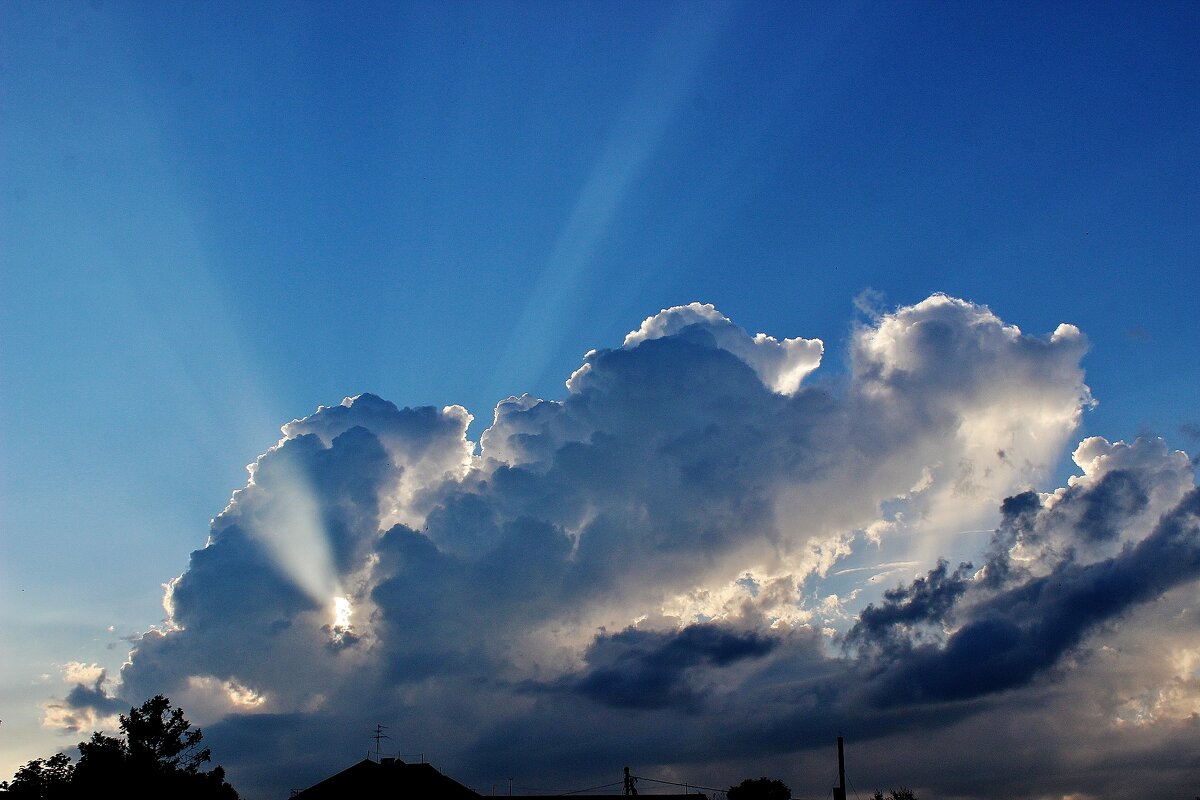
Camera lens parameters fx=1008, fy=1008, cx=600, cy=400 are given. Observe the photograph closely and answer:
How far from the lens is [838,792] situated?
80.6 meters

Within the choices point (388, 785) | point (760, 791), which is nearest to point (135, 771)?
point (388, 785)

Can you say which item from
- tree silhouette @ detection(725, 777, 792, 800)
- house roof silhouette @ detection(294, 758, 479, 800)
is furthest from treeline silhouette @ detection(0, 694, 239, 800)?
tree silhouette @ detection(725, 777, 792, 800)

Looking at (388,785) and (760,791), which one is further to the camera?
(760,791)

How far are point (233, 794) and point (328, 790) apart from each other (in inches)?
475

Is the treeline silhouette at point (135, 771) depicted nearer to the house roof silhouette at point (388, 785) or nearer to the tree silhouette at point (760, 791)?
the house roof silhouette at point (388, 785)

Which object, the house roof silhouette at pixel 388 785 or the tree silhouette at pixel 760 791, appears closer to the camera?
the house roof silhouette at pixel 388 785

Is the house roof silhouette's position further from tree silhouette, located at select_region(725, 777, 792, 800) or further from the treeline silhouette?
tree silhouette, located at select_region(725, 777, 792, 800)

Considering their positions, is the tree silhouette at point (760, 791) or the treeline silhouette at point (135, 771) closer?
the treeline silhouette at point (135, 771)

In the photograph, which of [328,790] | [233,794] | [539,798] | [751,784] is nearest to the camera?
[328,790]

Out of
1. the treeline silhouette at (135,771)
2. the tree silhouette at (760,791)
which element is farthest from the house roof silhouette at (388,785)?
the tree silhouette at (760,791)

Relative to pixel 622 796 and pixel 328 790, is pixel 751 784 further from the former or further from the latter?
pixel 328 790

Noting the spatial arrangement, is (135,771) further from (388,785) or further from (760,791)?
(760,791)

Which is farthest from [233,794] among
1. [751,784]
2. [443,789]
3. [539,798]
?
[751,784]

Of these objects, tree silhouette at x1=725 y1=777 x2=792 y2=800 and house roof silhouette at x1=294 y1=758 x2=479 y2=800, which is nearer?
house roof silhouette at x1=294 y1=758 x2=479 y2=800
